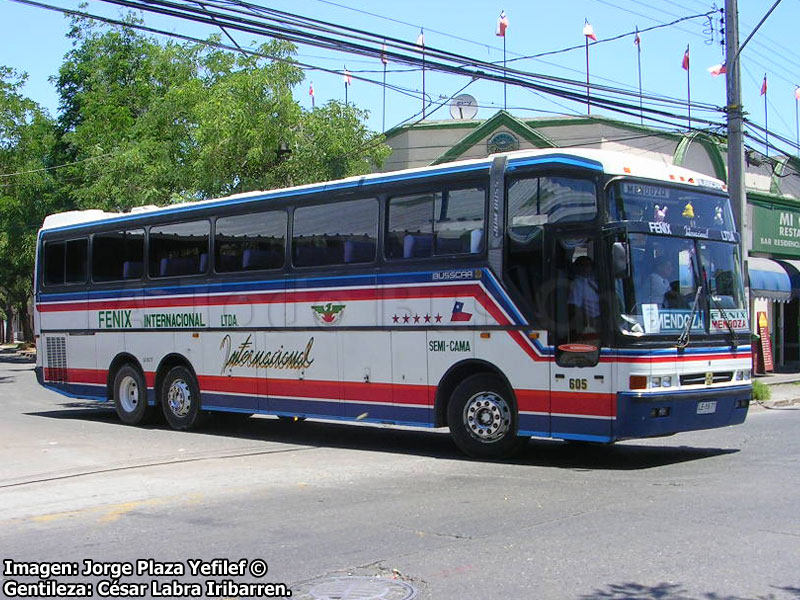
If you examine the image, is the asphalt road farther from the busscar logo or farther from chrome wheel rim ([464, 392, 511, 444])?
the busscar logo

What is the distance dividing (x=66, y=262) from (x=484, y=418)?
34.7ft

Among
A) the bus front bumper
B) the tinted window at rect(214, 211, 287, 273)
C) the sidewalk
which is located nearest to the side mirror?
the bus front bumper

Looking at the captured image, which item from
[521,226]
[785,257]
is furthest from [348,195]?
[785,257]

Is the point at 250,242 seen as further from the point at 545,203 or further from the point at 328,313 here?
the point at 545,203

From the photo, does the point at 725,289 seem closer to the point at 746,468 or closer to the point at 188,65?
the point at 746,468

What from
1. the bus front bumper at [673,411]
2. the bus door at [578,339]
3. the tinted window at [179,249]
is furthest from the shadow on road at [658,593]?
the tinted window at [179,249]

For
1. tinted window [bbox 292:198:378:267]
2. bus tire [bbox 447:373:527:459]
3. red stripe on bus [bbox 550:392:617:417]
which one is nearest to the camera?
red stripe on bus [bbox 550:392:617:417]

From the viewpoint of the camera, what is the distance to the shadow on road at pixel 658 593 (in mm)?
5863

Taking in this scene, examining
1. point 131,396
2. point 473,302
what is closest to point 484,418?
point 473,302

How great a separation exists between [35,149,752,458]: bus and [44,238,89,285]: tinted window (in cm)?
233

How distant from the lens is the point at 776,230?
3156 centimetres

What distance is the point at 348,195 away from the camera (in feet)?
45.6

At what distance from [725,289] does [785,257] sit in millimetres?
22358

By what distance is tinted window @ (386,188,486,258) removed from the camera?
40.7 ft
